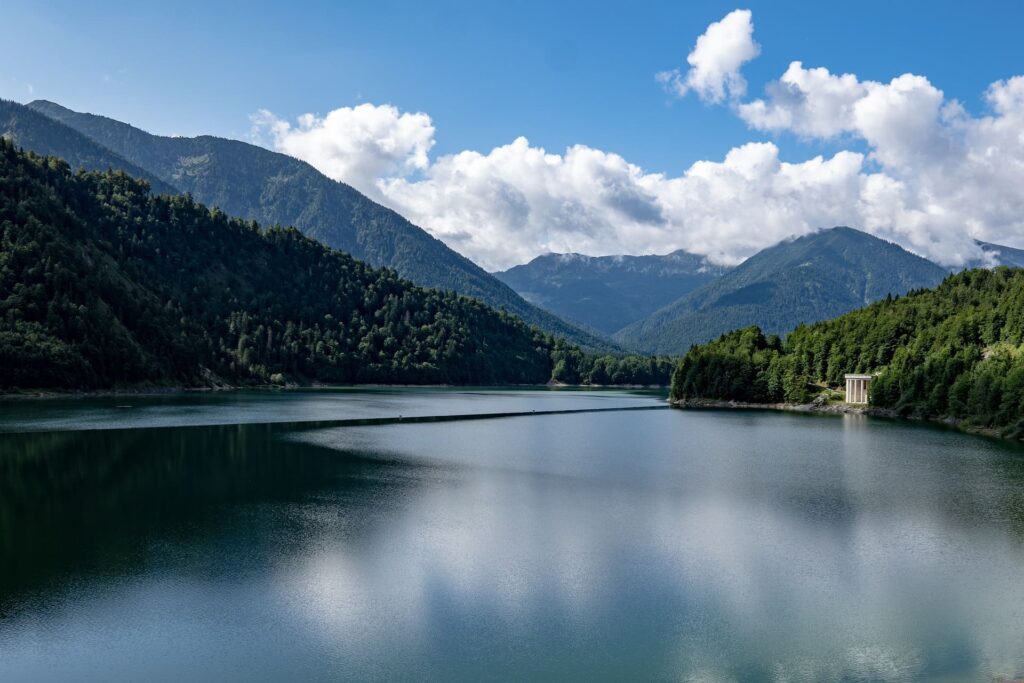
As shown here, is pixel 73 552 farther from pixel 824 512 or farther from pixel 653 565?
pixel 824 512

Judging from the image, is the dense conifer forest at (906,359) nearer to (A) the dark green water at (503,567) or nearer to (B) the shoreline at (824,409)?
(B) the shoreline at (824,409)

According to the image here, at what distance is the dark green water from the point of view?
24578 mm

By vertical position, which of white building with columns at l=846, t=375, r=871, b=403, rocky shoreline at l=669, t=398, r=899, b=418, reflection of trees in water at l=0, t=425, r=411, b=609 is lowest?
reflection of trees in water at l=0, t=425, r=411, b=609

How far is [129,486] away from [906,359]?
136908 millimetres

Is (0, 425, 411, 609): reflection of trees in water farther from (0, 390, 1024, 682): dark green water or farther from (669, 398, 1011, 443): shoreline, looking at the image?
(669, 398, 1011, 443): shoreline

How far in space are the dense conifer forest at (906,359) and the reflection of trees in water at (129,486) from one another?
294ft

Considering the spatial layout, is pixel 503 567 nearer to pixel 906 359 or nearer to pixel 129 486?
pixel 129 486

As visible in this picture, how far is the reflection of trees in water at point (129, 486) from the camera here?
36969 millimetres

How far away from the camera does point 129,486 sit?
55469mm

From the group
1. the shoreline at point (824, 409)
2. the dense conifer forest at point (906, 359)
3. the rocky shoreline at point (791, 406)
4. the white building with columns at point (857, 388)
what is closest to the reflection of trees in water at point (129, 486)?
the shoreline at point (824, 409)

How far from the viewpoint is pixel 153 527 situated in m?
42.5

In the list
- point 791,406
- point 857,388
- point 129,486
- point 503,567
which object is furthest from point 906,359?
point 129,486

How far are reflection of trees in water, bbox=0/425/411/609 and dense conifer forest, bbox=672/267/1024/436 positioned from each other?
89639 mm

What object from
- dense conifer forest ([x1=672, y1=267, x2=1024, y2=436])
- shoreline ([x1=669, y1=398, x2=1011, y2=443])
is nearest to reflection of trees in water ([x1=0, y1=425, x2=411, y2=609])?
shoreline ([x1=669, y1=398, x2=1011, y2=443])
